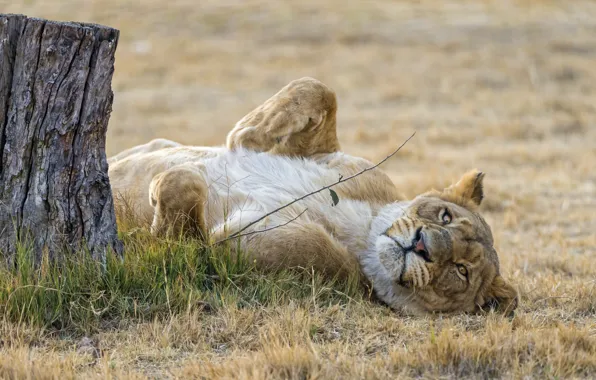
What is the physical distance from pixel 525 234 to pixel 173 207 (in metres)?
4.78

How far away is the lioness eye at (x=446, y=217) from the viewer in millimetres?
4891

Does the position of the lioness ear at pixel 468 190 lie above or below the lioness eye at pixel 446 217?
above

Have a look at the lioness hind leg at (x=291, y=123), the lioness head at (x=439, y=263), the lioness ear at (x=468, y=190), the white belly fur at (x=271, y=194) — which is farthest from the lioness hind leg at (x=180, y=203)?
the lioness ear at (x=468, y=190)

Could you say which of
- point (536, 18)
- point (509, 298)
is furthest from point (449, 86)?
point (509, 298)

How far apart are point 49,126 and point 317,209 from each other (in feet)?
5.40

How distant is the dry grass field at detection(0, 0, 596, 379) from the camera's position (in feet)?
11.9

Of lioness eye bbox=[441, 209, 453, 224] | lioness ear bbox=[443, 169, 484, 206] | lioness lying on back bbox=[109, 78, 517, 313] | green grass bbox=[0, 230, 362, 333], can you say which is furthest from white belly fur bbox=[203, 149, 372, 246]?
lioness ear bbox=[443, 169, 484, 206]

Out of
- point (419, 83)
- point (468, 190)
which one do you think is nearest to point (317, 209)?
point (468, 190)

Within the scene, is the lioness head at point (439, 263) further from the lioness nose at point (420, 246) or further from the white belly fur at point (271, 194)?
the white belly fur at point (271, 194)

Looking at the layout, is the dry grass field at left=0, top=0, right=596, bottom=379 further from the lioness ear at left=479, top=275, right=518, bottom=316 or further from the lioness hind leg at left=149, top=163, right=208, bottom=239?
the lioness hind leg at left=149, top=163, right=208, bottom=239

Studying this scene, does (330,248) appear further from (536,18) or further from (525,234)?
(536,18)

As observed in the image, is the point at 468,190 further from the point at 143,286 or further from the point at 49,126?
the point at 49,126

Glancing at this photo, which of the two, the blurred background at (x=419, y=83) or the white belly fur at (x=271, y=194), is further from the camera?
the blurred background at (x=419, y=83)

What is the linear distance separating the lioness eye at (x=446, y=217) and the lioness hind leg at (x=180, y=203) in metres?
1.41
